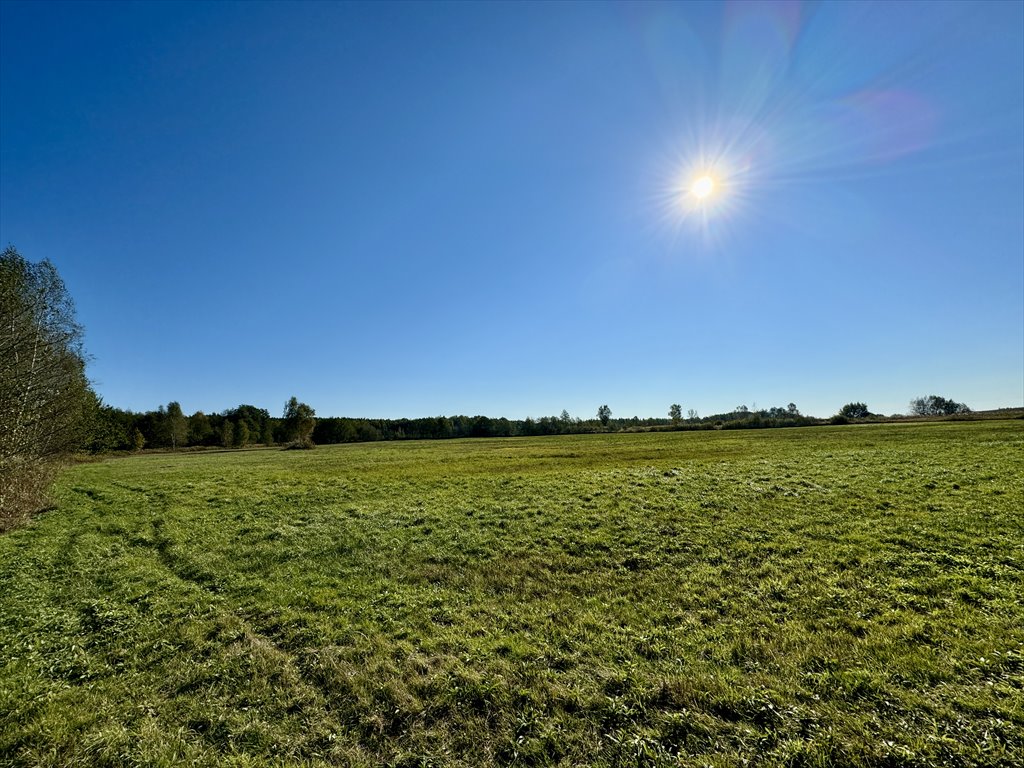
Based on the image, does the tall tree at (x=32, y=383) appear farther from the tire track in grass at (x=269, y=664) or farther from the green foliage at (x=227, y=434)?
the green foliage at (x=227, y=434)

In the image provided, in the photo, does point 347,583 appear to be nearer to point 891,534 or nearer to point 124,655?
point 124,655

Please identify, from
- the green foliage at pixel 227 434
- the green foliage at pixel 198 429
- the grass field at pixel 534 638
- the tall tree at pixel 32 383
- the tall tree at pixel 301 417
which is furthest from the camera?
the green foliage at pixel 198 429

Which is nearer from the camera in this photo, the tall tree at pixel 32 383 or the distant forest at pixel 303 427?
the tall tree at pixel 32 383

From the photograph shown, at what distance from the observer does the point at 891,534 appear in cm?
1681

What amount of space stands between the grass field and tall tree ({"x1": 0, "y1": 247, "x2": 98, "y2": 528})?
5.15 m

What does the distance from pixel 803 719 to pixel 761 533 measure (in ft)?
42.9

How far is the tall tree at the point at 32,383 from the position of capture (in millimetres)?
24094

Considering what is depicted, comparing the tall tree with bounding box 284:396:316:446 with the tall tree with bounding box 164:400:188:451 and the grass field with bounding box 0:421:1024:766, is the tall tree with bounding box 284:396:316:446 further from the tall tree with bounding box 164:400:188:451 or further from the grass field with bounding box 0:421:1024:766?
the grass field with bounding box 0:421:1024:766

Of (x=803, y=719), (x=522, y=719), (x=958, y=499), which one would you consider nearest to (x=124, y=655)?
(x=522, y=719)

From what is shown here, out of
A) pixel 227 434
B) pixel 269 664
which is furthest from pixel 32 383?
pixel 227 434

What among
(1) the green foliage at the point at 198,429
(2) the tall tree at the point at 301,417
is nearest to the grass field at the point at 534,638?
(2) the tall tree at the point at 301,417

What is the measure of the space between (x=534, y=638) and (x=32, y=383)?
3585 cm

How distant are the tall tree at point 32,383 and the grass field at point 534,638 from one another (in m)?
5.15

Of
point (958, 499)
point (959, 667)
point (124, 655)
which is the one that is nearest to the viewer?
point (959, 667)
